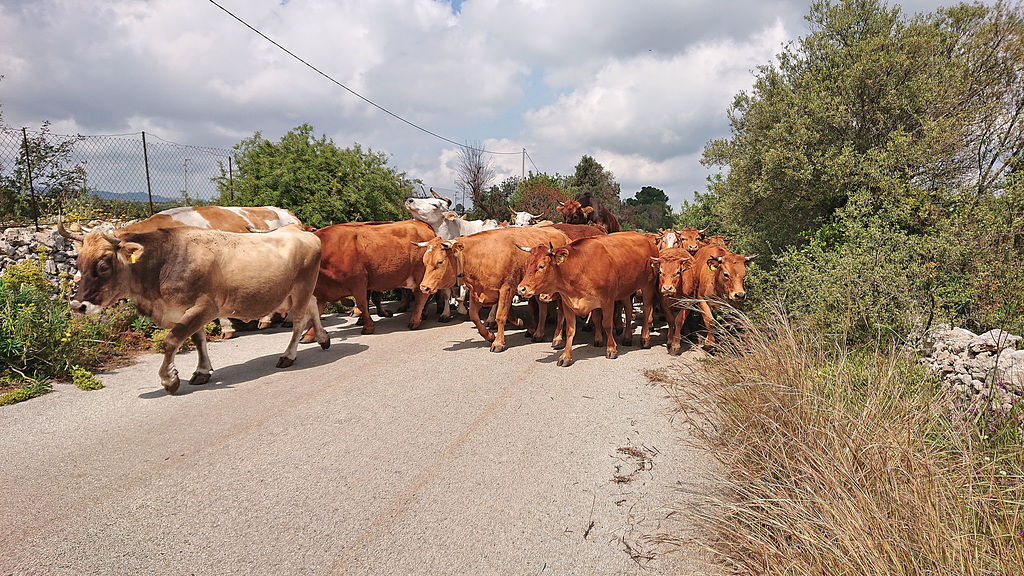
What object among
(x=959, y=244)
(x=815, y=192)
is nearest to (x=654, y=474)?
(x=959, y=244)

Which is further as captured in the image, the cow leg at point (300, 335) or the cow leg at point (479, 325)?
the cow leg at point (479, 325)

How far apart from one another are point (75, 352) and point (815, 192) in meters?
10.5

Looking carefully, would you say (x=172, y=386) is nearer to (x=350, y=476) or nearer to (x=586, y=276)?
(x=350, y=476)

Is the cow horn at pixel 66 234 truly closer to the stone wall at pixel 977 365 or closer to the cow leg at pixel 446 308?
the cow leg at pixel 446 308

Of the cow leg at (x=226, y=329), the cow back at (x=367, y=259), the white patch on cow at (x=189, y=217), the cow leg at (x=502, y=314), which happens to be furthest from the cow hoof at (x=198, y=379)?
the cow leg at (x=502, y=314)

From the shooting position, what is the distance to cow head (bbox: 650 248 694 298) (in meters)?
7.07

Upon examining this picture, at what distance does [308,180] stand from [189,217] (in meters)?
4.35

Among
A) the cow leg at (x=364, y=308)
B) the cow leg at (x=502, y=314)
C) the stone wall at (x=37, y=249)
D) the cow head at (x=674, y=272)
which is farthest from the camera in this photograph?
the cow leg at (x=364, y=308)

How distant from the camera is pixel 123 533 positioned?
3068 mm

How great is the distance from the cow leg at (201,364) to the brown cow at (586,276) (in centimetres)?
371

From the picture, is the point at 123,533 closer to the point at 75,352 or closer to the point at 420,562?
the point at 420,562

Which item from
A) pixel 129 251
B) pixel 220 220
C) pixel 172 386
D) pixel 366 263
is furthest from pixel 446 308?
pixel 129 251

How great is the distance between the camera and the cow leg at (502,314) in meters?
7.58

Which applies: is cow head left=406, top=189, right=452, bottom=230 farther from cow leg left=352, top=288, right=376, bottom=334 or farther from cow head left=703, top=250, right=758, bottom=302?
cow head left=703, top=250, right=758, bottom=302
